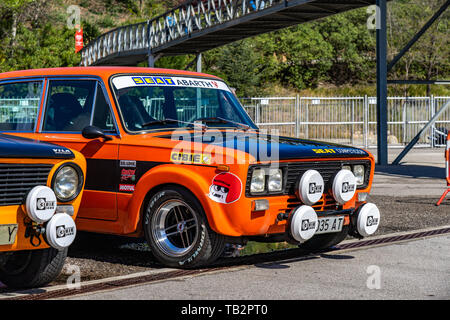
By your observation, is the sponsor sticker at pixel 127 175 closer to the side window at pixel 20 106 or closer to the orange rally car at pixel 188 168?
the orange rally car at pixel 188 168

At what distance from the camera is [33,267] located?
6.18m

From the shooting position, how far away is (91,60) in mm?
47219

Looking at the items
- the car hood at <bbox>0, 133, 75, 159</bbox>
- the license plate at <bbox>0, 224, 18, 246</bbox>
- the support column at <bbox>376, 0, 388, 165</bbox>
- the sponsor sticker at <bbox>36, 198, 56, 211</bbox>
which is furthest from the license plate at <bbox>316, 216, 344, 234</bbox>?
the support column at <bbox>376, 0, 388, 165</bbox>

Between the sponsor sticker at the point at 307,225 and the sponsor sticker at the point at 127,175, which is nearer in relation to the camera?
the sponsor sticker at the point at 307,225

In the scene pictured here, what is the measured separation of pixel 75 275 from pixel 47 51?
43.8 metres

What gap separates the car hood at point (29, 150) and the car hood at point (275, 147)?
4.80ft

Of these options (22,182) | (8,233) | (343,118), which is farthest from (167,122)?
(343,118)

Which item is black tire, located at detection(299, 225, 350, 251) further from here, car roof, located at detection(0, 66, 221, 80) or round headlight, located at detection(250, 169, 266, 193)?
car roof, located at detection(0, 66, 221, 80)

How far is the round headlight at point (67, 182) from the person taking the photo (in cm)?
593

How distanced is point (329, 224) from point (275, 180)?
2.17 feet

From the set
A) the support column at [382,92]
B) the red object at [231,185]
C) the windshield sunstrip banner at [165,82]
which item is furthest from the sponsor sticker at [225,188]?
the support column at [382,92]

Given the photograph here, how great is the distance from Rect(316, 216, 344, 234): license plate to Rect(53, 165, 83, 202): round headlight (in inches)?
83.8

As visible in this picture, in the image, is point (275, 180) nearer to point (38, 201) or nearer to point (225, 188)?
point (225, 188)
